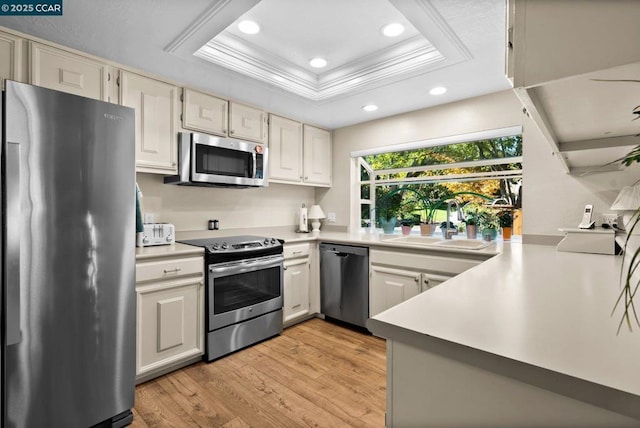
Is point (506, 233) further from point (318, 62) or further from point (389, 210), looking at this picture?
point (318, 62)

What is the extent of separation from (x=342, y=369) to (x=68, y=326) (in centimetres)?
171

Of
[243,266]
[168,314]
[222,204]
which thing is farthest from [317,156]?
[168,314]

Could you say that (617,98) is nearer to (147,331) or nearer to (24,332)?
(24,332)

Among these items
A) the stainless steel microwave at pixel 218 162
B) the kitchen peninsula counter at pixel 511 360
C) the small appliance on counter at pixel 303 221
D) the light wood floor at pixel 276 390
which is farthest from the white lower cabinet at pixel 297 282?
the kitchen peninsula counter at pixel 511 360

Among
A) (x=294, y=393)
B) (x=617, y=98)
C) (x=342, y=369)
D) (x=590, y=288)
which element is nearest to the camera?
(x=617, y=98)

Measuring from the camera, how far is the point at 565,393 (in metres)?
0.54

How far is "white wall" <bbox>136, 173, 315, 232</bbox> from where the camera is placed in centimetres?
278

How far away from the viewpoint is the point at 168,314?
2.23 m

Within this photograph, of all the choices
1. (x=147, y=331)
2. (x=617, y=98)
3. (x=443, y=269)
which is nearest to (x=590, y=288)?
(x=617, y=98)

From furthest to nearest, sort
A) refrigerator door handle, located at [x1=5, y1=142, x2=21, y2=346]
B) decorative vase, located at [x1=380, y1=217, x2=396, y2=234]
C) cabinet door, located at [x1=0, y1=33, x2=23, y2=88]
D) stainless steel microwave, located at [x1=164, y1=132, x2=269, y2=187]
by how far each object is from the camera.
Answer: decorative vase, located at [x1=380, y1=217, x2=396, y2=234], stainless steel microwave, located at [x1=164, y1=132, x2=269, y2=187], cabinet door, located at [x1=0, y1=33, x2=23, y2=88], refrigerator door handle, located at [x1=5, y1=142, x2=21, y2=346]

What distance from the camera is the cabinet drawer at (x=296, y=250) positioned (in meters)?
3.10

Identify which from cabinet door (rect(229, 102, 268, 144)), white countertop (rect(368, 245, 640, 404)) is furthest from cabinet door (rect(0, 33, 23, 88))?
white countertop (rect(368, 245, 640, 404))

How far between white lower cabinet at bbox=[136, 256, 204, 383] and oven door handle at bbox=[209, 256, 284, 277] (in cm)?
12

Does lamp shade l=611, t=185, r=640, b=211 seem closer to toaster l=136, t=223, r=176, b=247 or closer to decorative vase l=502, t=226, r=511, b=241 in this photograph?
decorative vase l=502, t=226, r=511, b=241
